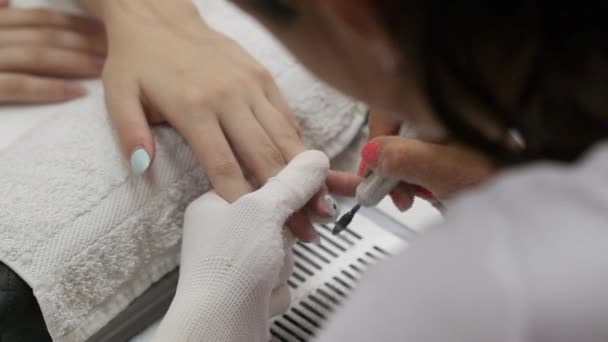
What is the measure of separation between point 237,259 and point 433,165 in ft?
0.66

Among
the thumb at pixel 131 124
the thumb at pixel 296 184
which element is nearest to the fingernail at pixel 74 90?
the thumb at pixel 131 124

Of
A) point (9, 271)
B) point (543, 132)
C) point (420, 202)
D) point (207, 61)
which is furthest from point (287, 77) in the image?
point (543, 132)

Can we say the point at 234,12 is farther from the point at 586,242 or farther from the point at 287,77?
the point at 586,242

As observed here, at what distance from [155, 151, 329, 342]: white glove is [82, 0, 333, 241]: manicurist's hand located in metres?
0.04

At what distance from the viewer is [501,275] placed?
33 centimetres

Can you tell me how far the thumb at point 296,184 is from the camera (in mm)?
718

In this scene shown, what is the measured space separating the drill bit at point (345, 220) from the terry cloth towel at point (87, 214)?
156mm

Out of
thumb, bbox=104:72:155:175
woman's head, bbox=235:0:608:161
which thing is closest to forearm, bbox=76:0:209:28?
thumb, bbox=104:72:155:175

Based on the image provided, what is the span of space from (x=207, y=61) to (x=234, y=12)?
0.17 m

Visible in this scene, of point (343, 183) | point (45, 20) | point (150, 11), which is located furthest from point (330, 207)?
point (45, 20)

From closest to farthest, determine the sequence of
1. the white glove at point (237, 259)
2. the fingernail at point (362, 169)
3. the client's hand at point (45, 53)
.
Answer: the white glove at point (237, 259), the fingernail at point (362, 169), the client's hand at point (45, 53)

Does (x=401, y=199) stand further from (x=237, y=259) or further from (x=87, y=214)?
(x=87, y=214)

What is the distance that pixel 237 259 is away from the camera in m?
0.68

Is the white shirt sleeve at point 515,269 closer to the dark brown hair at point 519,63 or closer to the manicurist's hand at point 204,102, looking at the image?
the dark brown hair at point 519,63
